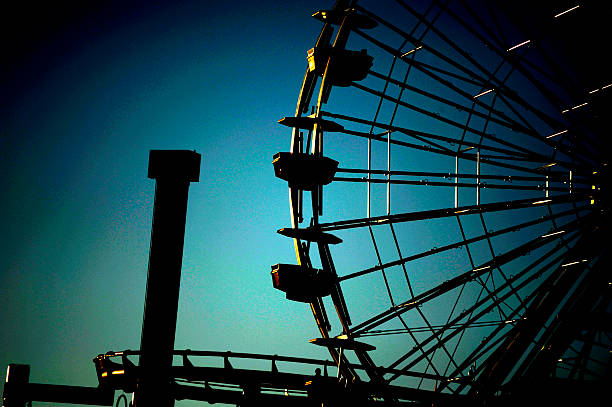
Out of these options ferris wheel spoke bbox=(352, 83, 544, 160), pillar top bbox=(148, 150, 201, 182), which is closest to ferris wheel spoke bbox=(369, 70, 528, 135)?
ferris wheel spoke bbox=(352, 83, 544, 160)

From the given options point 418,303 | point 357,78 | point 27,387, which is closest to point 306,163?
point 357,78

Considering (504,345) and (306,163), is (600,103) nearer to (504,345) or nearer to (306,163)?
(504,345)

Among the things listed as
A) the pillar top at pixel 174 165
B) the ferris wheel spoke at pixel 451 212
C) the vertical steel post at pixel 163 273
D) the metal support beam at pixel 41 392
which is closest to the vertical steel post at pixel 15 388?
the metal support beam at pixel 41 392

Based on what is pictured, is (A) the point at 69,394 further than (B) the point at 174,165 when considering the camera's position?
Yes

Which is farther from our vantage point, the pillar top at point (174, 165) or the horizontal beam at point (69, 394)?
the horizontal beam at point (69, 394)

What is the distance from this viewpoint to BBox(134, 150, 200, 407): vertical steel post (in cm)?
509

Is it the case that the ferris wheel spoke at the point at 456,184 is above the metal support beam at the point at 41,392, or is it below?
above

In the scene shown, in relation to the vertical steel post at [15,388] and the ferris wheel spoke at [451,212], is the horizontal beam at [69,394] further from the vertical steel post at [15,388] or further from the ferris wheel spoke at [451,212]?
the ferris wheel spoke at [451,212]

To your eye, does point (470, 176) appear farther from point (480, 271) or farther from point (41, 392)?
point (41, 392)

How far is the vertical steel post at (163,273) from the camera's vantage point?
509 cm

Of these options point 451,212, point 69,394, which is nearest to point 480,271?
point 451,212

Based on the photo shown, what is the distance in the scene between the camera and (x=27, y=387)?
6.48 meters

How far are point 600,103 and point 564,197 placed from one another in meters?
2.03

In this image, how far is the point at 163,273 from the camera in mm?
5160
